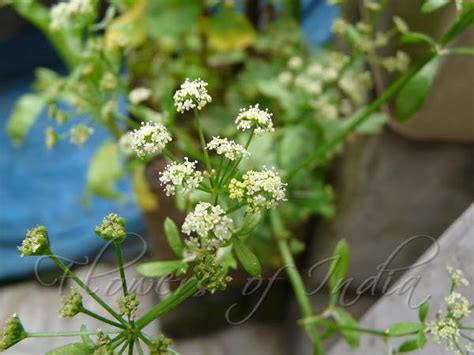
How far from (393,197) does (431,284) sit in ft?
1.19

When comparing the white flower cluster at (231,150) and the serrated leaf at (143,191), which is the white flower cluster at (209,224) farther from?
the serrated leaf at (143,191)

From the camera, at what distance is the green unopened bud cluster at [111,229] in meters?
0.44

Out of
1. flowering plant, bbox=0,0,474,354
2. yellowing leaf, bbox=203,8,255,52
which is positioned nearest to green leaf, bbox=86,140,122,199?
flowering plant, bbox=0,0,474,354

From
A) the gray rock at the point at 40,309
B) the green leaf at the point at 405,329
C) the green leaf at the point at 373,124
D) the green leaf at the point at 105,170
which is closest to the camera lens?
the green leaf at the point at 405,329

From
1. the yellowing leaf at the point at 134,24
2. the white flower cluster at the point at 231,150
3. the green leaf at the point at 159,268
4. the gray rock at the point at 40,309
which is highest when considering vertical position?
the yellowing leaf at the point at 134,24

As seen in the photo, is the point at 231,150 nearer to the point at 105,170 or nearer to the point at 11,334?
the point at 11,334

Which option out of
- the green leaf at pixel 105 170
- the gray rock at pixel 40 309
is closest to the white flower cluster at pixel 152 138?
the green leaf at pixel 105 170

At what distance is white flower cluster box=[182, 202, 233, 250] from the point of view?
0.41m

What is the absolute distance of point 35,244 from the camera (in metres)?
0.44

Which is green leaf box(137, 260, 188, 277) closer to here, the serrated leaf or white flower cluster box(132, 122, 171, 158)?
white flower cluster box(132, 122, 171, 158)

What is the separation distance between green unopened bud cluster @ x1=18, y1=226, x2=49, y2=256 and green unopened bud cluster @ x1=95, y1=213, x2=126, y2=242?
0.14ft

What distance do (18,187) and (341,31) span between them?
935 millimetres

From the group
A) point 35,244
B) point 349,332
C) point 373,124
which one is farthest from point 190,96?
point 373,124

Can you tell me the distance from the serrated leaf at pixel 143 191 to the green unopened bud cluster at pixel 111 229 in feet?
1.94
